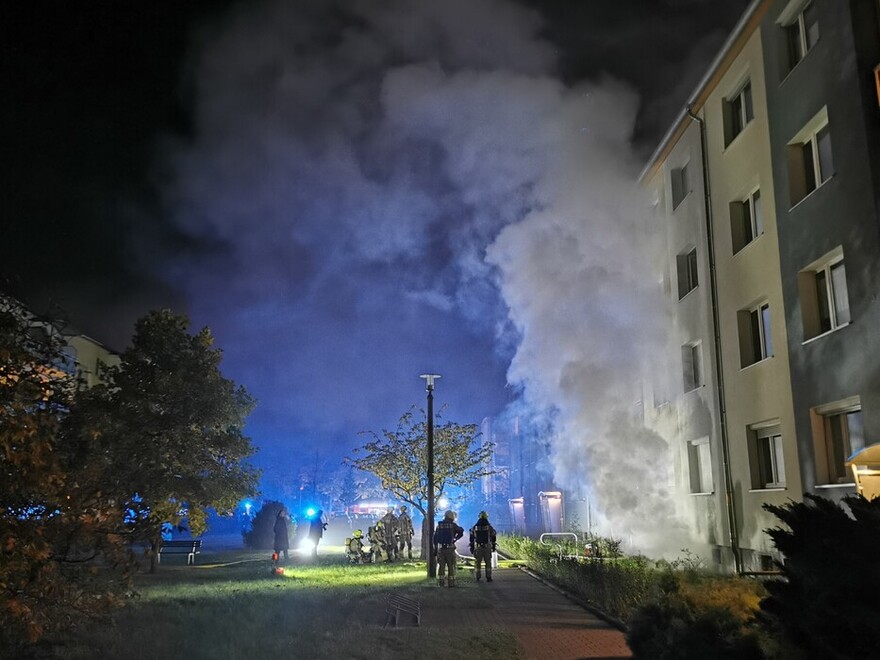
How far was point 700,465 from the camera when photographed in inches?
771

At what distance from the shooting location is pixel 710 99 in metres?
18.5

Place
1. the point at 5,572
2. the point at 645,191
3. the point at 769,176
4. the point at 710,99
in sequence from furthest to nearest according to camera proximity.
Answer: the point at 645,191, the point at 710,99, the point at 769,176, the point at 5,572

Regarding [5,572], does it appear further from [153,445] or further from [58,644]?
[153,445]

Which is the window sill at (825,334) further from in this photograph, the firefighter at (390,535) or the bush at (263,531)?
the bush at (263,531)

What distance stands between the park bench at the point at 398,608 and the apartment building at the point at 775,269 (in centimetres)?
603

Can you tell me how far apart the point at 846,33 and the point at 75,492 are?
13333 millimetres

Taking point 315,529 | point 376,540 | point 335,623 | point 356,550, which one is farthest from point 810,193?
point 315,529

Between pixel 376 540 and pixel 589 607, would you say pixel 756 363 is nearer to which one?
pixel 589 607

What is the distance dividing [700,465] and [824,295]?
7287 mm

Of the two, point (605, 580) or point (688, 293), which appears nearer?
point (605, 580)

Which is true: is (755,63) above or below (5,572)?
above

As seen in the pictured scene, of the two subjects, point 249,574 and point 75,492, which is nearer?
point 75,492

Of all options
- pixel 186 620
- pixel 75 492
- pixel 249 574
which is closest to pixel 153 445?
pixel 249 574

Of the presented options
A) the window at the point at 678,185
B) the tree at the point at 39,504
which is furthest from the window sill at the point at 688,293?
the tree at the point at 39,504
